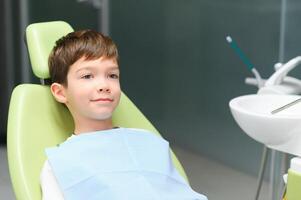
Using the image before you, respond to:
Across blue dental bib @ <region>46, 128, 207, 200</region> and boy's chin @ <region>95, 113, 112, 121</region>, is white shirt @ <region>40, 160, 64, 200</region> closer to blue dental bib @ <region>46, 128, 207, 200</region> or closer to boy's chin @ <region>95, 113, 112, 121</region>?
blue dental bib @ <region>46, 128, 207, 200</region>

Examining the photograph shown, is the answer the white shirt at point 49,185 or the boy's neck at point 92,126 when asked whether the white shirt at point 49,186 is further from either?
the boy's neck at point 92,126

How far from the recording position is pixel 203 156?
3.00 metres

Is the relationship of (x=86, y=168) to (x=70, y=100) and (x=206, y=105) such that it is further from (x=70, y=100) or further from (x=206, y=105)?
(x=206, y=105)

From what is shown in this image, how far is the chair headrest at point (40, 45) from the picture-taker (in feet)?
4.91

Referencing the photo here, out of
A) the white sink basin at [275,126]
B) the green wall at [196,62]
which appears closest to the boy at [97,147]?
the white sink basin at [275,126]

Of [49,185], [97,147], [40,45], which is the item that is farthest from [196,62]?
[49,185]

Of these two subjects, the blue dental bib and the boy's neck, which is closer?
the blue dental bib

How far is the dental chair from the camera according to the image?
133cm

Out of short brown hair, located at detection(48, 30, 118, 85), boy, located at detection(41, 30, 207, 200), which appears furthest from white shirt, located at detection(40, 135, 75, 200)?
short brown hair, located at detection(48, 30, 118, 85)

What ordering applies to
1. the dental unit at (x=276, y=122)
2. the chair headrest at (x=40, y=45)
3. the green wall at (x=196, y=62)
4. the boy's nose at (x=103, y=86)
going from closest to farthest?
the dental unit at (x=276, y=122), the boy's nose at (x=103, y=86), the chair headrest at (x=40, y=45), the green wall at (x=196, y=62)

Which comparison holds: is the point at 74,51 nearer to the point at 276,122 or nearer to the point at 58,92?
the point at 58,92

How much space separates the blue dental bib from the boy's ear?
0.14 m

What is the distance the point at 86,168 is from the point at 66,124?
25cm

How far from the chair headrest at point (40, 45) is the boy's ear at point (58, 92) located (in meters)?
0.05
